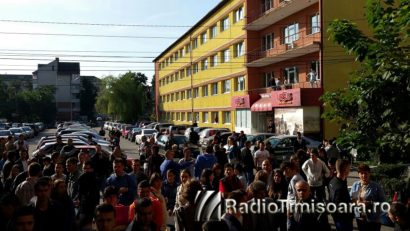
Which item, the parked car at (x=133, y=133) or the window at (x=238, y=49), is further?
the parked car at (x=133, y=133)

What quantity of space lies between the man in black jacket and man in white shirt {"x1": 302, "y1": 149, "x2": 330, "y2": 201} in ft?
9.64

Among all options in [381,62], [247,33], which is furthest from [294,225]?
[247,33]

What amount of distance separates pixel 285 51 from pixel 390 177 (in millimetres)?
19803

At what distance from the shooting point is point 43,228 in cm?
595

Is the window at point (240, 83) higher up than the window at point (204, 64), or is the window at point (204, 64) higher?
the window at point (204, 64)

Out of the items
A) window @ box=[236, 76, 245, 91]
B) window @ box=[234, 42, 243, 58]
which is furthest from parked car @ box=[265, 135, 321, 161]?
window @ box=[234, 42, 243, 58]

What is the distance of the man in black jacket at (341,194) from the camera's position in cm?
731

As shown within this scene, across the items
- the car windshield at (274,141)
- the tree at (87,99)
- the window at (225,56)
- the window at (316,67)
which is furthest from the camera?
the tree at (87,99)

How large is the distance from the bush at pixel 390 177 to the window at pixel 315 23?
57.8 ft

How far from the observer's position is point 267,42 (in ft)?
126

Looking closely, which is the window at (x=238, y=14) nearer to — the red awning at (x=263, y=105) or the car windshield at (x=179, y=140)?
the red awning at (x=263, y=105)

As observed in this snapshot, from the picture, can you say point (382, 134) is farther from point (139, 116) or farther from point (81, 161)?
point (139, 116)

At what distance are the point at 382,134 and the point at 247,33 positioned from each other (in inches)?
1306

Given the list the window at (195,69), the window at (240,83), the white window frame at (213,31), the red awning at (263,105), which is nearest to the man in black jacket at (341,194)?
the red awning at (263,105)
